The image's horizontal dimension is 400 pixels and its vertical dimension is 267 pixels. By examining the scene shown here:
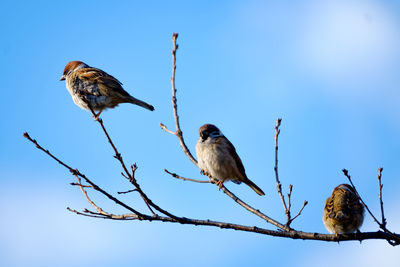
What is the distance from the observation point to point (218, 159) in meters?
6.10

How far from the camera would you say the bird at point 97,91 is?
21.3 ft

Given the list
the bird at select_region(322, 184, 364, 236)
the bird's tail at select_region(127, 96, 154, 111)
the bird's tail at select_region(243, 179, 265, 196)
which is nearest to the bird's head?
the bird's tail at select_region(127, 96, 154, 111)

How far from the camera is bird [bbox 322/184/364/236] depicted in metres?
5.12

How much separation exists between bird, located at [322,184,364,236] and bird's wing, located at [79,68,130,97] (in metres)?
3.19

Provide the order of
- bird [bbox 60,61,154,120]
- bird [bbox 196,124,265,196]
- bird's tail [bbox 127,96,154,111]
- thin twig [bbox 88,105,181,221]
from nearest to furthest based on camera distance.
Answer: thin twig [bbox 88,105,181,221] < bird [bbox 196,124,265,196] < bird's tail [bbox 127,96,154,111] < bird [bbox 60,61,154,120]

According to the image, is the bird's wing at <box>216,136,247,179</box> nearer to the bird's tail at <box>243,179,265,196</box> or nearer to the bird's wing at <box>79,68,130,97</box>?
the bird's tail at <box>243,179,265,196</box>

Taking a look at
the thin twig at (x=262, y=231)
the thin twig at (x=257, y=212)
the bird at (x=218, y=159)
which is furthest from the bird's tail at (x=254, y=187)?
the thin twig at (x=262, y=231)

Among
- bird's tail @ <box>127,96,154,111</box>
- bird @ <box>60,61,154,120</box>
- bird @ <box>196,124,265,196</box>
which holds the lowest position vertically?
bird @ <box>196,124,265,196</box>

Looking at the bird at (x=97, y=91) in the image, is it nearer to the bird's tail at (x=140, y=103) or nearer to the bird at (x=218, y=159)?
the bird's tail at (x=140, y=103)

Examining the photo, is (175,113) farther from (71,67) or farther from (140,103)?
(71,67)

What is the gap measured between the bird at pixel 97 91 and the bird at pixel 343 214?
107 inches

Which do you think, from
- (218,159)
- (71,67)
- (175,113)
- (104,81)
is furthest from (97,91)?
(175,113)

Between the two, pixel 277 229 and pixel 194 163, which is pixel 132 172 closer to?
pixel 277 229

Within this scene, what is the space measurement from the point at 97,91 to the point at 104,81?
180 mm
